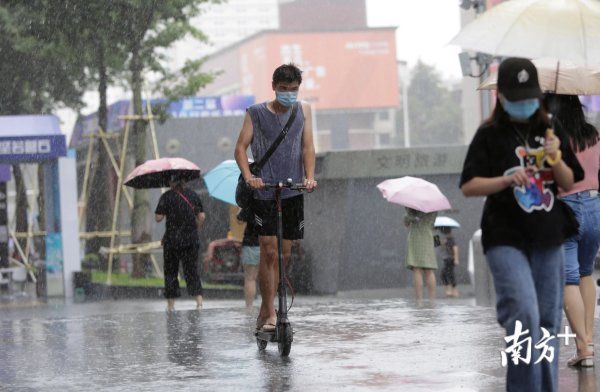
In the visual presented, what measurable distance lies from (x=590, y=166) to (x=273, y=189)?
218 cm

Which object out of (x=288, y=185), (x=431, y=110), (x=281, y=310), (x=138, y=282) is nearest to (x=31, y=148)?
(x=138, y=282)

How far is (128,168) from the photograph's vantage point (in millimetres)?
38062

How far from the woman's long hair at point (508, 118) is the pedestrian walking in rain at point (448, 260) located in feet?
57.8

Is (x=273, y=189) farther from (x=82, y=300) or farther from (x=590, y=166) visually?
(x=82, y=300)

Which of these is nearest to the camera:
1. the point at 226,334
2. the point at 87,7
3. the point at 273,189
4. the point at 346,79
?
the point at 273,189

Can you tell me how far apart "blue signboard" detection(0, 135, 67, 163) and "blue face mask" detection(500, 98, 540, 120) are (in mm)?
18131

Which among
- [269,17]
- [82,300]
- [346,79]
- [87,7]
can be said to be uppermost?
[269,17]

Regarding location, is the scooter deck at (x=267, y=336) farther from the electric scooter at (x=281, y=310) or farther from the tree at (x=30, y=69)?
the tree at (x=30, y=69)

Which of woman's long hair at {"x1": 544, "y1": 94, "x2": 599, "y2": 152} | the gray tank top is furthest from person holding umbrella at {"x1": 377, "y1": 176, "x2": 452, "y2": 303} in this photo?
woman's long hair at {"x1": 544, "y1": 94, "x2": 599, "y2": 152}

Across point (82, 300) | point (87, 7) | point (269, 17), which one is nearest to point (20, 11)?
point (87, 7)

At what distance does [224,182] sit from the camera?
54.2 ft

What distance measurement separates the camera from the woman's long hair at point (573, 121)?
784cm

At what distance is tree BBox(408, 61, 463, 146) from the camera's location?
453ft

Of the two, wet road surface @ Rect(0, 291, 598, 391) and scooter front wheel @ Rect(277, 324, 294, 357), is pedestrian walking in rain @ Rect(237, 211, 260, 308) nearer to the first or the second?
wet road surface @ Rect(0, 291, 598, 391)
